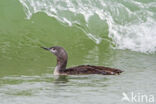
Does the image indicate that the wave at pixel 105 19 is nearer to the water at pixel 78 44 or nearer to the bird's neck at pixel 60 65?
the water at pixel 78 44

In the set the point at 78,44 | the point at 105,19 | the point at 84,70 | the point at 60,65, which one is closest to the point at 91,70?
the point at 84,70

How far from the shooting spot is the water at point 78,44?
1308 centimetres

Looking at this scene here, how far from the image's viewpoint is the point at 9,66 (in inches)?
620

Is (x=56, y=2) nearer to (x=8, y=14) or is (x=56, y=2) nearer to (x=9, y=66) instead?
(x=8, y=14)

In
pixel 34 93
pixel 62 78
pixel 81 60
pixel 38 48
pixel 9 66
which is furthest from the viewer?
pixel 38 48

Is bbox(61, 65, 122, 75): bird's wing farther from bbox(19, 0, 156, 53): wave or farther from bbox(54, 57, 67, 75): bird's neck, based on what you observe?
bbox(19, 0, 156, 53): wave

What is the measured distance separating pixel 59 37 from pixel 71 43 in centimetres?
47

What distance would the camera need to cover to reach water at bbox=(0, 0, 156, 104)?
515 inches

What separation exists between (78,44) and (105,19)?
1863 millimetres

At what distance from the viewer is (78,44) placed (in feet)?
63.1

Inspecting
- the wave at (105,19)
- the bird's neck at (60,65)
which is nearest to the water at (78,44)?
the wave at (105,19)

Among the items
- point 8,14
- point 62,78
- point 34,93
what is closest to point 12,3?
point 8,14

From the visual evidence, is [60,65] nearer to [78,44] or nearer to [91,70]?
[91,70]

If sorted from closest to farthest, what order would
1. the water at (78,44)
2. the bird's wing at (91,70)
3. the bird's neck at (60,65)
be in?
the water at (78,44) → the bird's wing at (91,70) → the bird's neck at (60,65)
